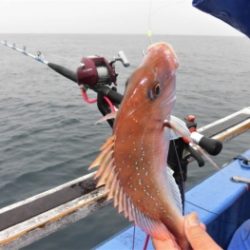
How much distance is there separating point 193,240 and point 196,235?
20 millimetres

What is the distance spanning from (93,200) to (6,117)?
12204 millimetres

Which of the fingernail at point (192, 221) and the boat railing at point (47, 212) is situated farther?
the boat railing at point (47, 212)

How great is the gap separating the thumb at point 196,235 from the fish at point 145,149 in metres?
0.07

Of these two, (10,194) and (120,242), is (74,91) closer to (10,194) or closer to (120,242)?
(10,194)

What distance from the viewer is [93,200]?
9.89 ft

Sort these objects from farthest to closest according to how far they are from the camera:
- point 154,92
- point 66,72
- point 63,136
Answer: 1. point 63,136
2. point 66,72
3. point 154,92

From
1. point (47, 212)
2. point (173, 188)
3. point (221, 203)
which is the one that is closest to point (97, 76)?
point (173, 188)

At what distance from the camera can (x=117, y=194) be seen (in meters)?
1.08

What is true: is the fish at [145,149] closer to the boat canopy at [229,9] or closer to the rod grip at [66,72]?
the boat canopy at [229,9]

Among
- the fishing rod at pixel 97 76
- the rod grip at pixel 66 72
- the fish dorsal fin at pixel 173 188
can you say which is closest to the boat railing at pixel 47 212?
the rod grip at pixel 66 72

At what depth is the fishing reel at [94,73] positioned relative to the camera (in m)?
1.79

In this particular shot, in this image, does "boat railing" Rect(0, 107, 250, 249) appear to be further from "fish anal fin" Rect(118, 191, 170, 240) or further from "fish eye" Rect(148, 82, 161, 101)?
"fish eye" Rect(148, 82, 161, 101)

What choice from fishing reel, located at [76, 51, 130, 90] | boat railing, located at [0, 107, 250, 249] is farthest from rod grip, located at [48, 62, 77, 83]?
boat railing, located at [0, 107, 250, 249]

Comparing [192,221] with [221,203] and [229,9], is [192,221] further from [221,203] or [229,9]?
[221,203]
